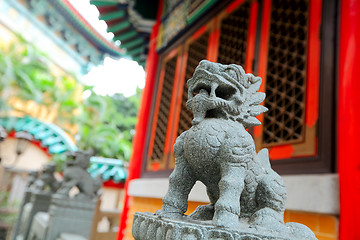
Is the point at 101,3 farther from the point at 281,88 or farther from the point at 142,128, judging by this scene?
the point at 281,88

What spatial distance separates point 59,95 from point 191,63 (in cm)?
1147

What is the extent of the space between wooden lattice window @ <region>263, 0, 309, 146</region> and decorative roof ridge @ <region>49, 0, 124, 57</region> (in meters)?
13.0

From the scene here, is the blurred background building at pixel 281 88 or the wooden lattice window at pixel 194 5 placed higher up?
the wooden lattice window at pixel 194 5

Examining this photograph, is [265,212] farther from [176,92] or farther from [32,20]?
[32,20]

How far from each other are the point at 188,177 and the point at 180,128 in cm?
277

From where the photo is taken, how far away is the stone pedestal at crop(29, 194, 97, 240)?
11.5 ft

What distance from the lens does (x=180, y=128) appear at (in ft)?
13.0

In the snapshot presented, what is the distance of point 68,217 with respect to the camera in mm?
3633

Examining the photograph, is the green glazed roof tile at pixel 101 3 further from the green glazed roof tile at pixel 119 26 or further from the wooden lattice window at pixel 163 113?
the wooden lattice window at pixel 163 113

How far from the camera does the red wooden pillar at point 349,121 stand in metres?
1.64

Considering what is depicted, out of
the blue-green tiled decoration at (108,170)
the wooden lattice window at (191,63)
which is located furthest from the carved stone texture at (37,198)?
the wooden lattice window at (191,63)

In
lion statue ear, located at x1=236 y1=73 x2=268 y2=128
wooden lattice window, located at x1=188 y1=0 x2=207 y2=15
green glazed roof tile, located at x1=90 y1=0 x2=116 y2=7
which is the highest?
green glazed roof tile, located at x1=90 y1=0 x2=116 y2=7

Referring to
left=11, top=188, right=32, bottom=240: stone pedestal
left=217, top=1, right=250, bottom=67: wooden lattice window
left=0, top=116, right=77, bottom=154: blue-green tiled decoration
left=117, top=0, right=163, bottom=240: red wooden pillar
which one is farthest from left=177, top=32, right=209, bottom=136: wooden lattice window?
left=0, top=116, right=77, bottom=154: blue-green tiled decoration

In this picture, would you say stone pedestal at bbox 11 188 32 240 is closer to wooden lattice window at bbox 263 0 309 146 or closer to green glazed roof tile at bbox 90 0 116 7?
green glazed roof tile at bbox 90 0 116 7
